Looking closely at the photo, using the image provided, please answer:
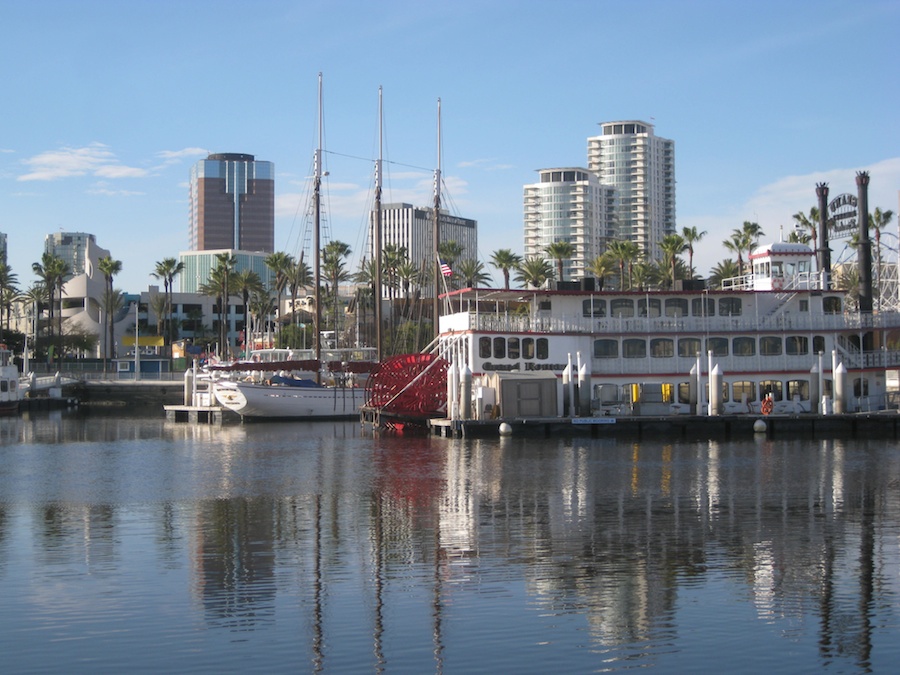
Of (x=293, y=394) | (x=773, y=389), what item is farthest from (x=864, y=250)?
(x=293, y=394)

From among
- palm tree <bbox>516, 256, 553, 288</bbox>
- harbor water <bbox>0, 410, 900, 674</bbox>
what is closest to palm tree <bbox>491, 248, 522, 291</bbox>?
palm tree <bbox>516, 256, 553, 288</bbox>

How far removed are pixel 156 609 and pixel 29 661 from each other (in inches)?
133

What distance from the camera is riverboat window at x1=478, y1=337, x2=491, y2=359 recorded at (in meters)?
57.5

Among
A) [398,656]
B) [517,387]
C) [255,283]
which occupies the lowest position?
[398,656]

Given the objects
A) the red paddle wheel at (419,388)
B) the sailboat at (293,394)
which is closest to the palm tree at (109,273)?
the sailboat at (293,394)

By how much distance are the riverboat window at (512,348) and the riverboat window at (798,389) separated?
15.0m

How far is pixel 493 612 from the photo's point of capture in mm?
19953

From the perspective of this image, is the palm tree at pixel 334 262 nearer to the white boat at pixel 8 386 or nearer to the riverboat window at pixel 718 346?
the white boat at pixel 8 386

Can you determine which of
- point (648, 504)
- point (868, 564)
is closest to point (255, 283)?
point (648, 504)

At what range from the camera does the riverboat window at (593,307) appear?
5912 centimetres

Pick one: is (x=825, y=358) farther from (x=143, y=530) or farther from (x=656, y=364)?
(x=143, y=530)

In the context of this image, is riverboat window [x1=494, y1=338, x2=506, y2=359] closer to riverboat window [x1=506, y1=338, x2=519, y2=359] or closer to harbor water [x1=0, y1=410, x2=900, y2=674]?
riverboat window [x1=506, y1=338, x2=519, y2=359]

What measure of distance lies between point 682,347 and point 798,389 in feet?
22.5

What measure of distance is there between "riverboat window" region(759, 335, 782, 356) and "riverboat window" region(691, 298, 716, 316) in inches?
117
